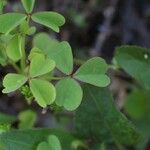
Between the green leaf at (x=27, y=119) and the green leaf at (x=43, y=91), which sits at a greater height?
the green leaf at (x=43, y=91)

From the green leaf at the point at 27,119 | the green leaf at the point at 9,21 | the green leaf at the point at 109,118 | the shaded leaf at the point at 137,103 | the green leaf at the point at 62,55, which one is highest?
Result: the green leaf at the point at 9,21

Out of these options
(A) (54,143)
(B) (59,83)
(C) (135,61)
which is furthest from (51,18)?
(C) (135,61)

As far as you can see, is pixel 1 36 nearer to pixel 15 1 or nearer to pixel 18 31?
pixel 18 31

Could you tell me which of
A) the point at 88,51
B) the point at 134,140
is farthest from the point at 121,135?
the point at 88,51

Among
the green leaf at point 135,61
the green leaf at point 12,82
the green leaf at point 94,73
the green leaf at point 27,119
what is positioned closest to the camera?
the green leaf at point 12,82

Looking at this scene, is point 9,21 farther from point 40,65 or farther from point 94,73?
point 94,73

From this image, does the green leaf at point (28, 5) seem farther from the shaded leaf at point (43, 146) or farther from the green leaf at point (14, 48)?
the shaded leaf at point (43, 146)

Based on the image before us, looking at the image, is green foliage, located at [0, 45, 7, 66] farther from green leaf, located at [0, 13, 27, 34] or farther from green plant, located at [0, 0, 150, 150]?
green leaf, located at [0, 13, 27, 34]

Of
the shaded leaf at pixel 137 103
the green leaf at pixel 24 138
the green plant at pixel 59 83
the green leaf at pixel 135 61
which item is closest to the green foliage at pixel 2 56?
the green plant at pixel 59 83

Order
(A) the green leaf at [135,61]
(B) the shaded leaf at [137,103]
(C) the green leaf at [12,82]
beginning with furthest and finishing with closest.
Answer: (B) the shaded leaf at [137,103]
(A) the green leaf at [135,61]
(C) the green leaf at [12,82]
